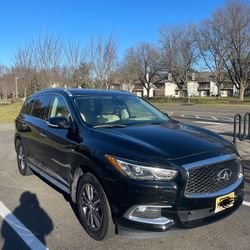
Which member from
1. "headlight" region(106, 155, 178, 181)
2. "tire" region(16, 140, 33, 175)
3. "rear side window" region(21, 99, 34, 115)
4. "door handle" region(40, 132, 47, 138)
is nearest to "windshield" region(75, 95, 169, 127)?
"door handle" region(40, 132, 47, 138)

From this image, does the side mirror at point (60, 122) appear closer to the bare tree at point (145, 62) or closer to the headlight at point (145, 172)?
the headlight at point (145, 172)

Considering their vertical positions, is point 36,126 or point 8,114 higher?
point 36,126

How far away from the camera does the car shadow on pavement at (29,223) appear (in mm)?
3844

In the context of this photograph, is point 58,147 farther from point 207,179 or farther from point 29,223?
point 207,179

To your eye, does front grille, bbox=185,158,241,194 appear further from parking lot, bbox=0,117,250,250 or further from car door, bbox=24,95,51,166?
car door, bbox=24,95,51,166

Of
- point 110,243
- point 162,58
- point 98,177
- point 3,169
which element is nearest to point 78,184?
point 98,177

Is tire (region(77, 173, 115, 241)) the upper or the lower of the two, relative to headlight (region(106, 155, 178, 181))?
lower

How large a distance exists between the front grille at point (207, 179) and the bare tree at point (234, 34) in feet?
137

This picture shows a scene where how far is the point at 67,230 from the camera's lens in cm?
415

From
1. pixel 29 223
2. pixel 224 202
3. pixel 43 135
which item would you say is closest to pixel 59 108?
pixel 43 135

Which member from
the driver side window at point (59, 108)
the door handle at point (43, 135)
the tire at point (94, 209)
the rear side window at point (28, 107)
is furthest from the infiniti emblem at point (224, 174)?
the rear side window at point (28, 107)

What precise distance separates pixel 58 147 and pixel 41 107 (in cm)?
148

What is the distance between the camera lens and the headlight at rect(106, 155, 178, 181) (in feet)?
11.0

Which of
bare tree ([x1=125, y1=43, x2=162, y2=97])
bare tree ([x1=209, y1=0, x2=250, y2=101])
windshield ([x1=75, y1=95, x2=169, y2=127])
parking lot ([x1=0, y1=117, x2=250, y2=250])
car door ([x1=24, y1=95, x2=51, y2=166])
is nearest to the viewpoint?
parking lot ([x1=0, y1=117, x2=250, y2=250])
